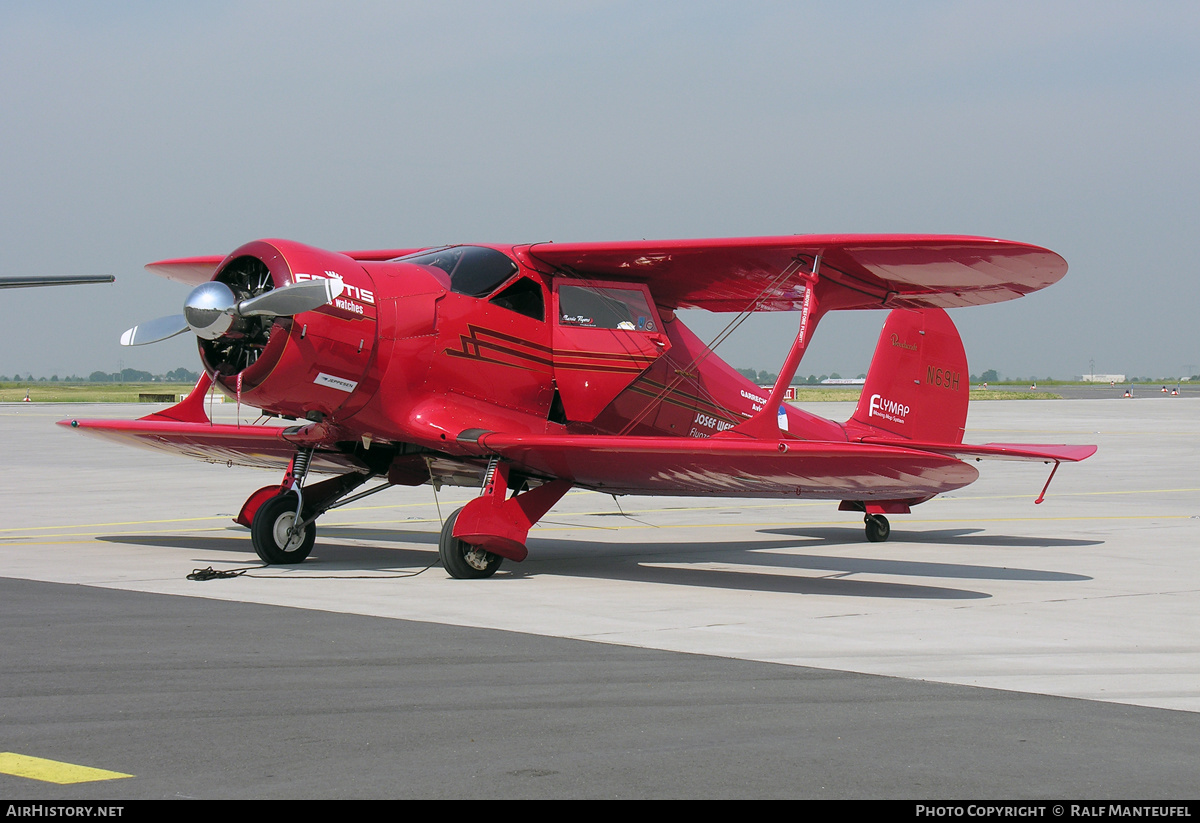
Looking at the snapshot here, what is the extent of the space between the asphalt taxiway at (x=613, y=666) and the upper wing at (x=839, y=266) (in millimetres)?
2587

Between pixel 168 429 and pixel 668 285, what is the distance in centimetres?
537

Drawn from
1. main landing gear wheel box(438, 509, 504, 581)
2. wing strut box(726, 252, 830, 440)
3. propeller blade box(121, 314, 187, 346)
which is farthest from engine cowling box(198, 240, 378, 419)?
wing strut box(726, 252, 830, 440)

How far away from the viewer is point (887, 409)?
14695mm

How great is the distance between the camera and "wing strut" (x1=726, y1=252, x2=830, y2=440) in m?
10.1

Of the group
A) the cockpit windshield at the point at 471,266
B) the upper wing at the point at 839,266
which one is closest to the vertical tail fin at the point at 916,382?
the upper wing at the point at 839,266

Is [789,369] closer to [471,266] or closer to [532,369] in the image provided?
[532,369]

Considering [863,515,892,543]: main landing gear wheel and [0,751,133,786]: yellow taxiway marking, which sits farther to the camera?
[863,515,892,543]: main landing gear wheel

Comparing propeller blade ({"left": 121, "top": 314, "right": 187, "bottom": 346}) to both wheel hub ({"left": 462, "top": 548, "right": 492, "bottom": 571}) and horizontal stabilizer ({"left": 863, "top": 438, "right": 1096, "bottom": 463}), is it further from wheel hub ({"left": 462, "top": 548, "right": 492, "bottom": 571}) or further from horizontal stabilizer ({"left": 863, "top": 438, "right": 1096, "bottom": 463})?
horizontal stabilizer ({"left": 863, "top": 438, "right": 1096, "bottom": 463})

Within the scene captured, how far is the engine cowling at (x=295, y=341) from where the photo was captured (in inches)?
389

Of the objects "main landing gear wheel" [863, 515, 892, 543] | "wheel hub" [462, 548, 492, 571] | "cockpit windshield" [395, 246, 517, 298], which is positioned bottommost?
"main landing gear wheel" [863, 515, 892, 543]

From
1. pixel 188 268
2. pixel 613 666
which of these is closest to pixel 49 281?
pixel 188 268

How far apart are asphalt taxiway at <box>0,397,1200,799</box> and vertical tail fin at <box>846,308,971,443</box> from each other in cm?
136

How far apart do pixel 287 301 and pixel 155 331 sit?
71.9 inches

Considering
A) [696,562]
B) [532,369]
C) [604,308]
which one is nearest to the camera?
[532,369]
